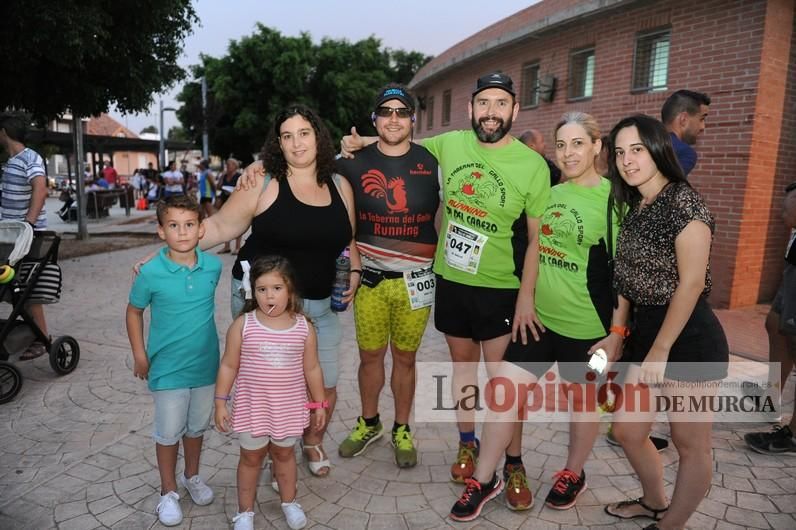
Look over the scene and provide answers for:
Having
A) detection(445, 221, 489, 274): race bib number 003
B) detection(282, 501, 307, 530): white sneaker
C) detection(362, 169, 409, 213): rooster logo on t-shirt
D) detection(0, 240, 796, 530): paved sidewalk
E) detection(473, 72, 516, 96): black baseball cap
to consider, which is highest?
detection(473, 72, 516, 96): black baseball cap

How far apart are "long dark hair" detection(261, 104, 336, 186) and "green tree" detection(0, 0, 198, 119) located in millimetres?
5834

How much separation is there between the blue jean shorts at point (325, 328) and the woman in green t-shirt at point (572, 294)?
934 millimetres

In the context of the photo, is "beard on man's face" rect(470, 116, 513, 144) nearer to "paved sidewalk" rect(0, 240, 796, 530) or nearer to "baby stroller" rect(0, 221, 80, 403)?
"paved sidewalk" rect(0, 240, 796, 530)

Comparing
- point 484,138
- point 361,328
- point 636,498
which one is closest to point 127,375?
point 361,328

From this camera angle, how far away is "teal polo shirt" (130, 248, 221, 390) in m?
2.67

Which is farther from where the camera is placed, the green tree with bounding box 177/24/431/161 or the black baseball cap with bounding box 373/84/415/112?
the green tree with bounding box 177/24/431/161

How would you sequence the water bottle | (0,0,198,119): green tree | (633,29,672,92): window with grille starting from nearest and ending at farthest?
the water bottle, (0,0,198,119): green tree, (633,29,672,92): window with grille

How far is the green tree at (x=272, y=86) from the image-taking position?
105 ft

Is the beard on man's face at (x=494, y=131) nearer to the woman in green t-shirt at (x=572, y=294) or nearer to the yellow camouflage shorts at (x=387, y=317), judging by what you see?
the woman in green t-shirt at (x=572, y=294)

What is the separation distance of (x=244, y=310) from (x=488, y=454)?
1478mm

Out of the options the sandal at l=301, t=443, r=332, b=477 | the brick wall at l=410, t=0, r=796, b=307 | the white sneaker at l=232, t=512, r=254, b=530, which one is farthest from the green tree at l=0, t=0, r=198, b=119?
the brick wall at l=410, t=0, r=796, b=307

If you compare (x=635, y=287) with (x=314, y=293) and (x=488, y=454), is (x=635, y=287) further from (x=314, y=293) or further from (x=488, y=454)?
(x=314, y=293)

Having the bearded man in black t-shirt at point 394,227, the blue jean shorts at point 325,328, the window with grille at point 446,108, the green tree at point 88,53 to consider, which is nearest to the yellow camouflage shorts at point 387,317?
the bearded man in black t-shirt at point 394,227

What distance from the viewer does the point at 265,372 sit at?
2.61m
